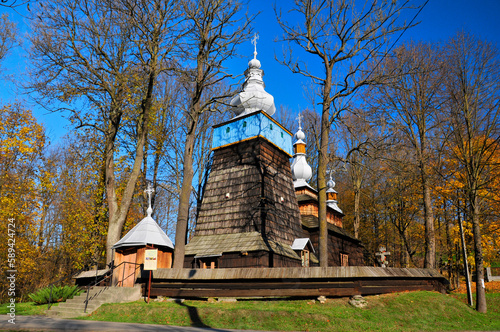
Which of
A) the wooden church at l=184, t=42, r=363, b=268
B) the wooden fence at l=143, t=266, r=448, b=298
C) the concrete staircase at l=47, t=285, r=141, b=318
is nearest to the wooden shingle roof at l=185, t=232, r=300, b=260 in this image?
the wooden church at l=184, t=42, r=363, b=268

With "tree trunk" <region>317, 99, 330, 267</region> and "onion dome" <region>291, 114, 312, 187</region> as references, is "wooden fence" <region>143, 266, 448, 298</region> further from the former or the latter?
"onion dome" <region>291, 114, 312, 187</region>

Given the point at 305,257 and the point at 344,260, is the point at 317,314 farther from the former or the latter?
the point at 344,260

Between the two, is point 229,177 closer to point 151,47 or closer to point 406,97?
point 151,47

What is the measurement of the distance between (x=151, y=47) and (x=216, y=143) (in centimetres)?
737

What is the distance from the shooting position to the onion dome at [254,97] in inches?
893

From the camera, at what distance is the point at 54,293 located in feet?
46.2

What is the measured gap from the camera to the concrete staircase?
460 inches

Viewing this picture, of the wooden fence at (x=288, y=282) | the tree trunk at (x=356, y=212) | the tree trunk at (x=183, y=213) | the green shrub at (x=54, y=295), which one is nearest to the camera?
the wooden fence at (x=288, y=282)

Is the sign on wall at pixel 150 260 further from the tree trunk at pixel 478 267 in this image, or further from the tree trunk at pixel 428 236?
the tree trunk at pixel 428 236

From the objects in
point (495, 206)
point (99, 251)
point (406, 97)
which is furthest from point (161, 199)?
point (495, 206)

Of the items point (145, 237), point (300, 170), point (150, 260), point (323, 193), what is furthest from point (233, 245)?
point (300, 170)

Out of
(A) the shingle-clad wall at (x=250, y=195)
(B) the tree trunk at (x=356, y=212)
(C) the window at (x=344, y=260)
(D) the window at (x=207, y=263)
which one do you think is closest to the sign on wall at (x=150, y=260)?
(D) the window at (x=207, y=263)

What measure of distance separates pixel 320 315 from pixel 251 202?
9.78 meters

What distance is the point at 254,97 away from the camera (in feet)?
73.2
